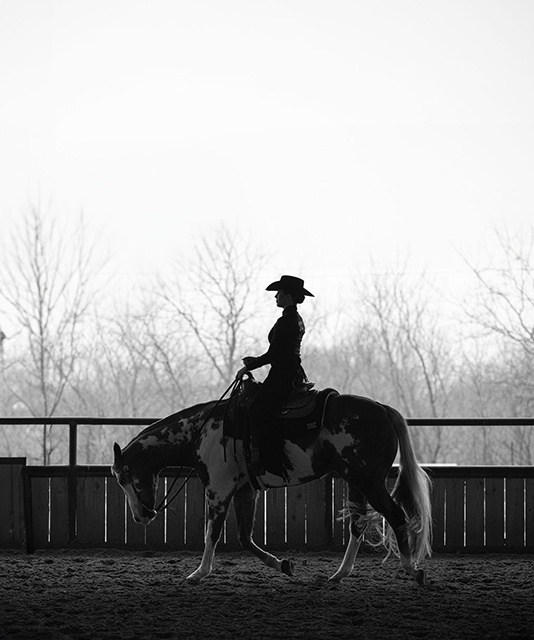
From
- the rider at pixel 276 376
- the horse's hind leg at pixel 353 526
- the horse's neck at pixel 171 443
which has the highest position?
the rider at pixel 276 376

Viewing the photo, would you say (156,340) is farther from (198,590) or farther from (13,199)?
(198,590)

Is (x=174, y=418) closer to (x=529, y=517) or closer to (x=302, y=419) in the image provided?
(x=302, y=419)

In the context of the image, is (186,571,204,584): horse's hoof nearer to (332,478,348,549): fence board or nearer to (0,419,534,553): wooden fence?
(0,419,534,553): wooden fence

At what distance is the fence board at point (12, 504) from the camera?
8.64m

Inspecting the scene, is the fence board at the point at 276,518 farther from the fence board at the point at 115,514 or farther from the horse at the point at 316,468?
the horse at the point at 316,468

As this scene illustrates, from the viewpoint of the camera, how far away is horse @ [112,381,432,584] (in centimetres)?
649

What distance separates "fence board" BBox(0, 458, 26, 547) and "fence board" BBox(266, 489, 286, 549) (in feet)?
7.67

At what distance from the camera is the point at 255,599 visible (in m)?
6.01

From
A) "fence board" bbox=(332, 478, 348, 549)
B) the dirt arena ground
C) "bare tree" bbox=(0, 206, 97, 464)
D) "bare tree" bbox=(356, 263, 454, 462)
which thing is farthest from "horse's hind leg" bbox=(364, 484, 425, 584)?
"bare tree" bbox=(0, 206, 97, 464)

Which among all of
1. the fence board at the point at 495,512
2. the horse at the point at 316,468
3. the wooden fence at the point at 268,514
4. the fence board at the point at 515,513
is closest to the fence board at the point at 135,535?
the wooden fence at the point at 268,514

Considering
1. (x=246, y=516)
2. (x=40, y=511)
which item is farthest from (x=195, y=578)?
(x=40, y=511)

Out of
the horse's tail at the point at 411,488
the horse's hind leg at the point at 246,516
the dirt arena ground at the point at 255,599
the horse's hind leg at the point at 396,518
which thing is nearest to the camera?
the dirt arena ground at the point at 255,599

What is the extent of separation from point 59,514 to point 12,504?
1.59 ft

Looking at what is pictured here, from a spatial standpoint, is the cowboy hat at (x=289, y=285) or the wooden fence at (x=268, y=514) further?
the wooden fence at (x=268, y=514)
